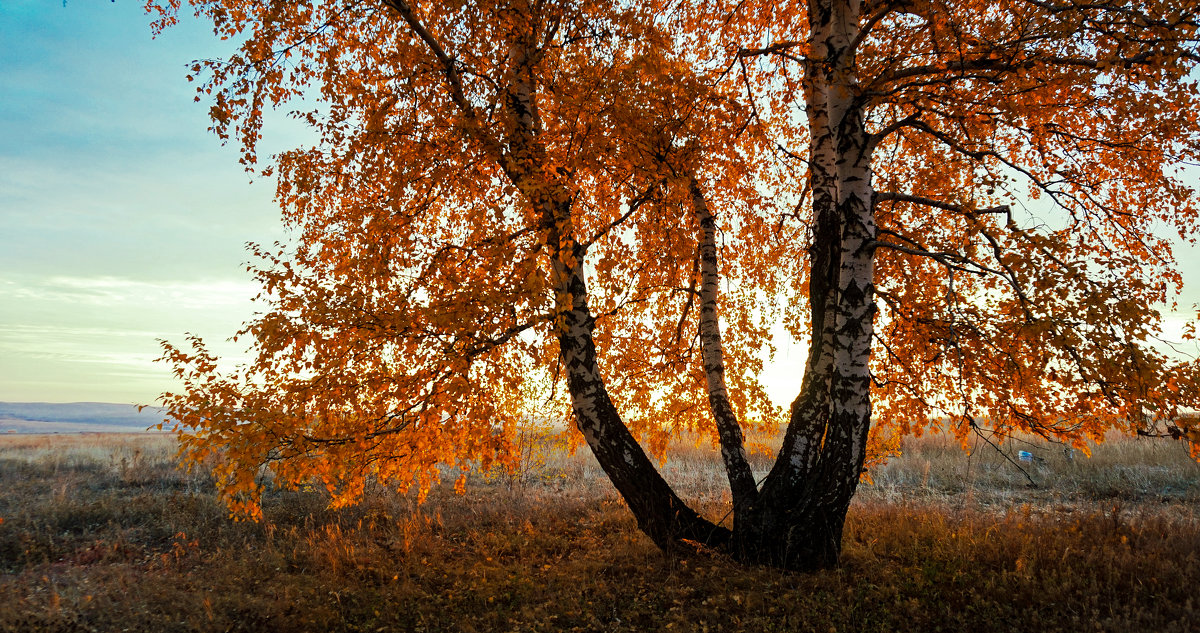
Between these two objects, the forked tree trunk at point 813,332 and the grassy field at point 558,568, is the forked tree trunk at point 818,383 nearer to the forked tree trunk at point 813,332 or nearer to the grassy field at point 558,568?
the forked tree trunk at point 813,332

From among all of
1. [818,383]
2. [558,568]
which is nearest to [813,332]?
[818,383]

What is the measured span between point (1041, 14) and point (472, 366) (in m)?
7.31

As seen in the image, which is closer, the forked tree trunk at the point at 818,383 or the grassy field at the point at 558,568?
the grassy field at the point at 558,568

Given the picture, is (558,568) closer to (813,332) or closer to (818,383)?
(818,383)

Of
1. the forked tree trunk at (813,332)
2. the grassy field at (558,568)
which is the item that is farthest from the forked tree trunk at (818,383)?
the grassy field at (558,568)

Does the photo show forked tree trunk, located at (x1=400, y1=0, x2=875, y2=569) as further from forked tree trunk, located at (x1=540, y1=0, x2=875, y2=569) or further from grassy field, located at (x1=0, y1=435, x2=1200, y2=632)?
grassy field, located at (x1=0, y1=435, x2=1200, y2=632)

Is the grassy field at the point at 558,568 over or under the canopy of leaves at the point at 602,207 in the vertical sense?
under

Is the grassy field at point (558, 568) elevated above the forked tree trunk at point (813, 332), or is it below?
below

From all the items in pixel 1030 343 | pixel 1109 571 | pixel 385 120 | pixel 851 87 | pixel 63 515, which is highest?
pixel 851 87

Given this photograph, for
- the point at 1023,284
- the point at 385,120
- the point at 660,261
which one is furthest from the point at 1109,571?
the point at 385,120

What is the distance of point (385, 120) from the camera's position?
7367 mm

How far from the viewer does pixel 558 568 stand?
775 cm

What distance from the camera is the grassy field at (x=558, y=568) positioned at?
612 cm

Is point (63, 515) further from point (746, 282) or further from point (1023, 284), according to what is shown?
point (1023, 284)
